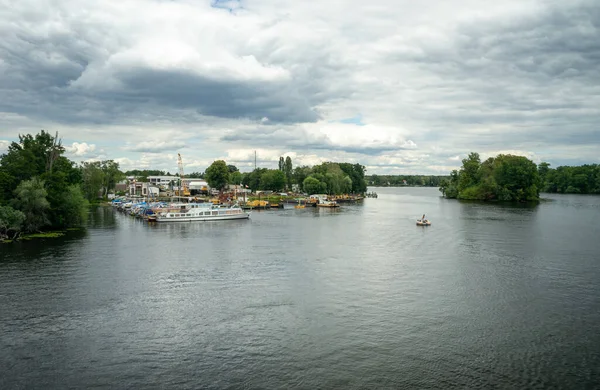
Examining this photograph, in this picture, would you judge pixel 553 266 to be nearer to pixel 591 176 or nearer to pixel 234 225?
pixel 234 225

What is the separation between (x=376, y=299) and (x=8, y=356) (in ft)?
64.0

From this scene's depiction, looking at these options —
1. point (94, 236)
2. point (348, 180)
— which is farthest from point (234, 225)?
point (348, 180)

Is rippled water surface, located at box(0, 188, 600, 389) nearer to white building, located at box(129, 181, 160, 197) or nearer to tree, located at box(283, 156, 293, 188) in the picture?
white building, located at box(129, 181, 160, 197)

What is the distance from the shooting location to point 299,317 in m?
24.2

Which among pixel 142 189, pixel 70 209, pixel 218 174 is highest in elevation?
pixel 218 174

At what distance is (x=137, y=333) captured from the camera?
2188 cm

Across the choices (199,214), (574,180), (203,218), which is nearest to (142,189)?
(199,214)

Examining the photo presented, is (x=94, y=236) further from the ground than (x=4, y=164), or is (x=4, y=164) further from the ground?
(x=4, y=164)

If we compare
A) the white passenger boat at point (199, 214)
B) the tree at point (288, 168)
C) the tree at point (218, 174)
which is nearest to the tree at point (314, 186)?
the tree at point (218, 174)

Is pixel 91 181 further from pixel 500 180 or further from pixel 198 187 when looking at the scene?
pixel 500 180

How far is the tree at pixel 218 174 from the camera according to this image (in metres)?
141

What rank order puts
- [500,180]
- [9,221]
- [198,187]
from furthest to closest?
1. [198,187]
2. [500,180]
3. [9,221]

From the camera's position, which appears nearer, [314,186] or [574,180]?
[314,186]

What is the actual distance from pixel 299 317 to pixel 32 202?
41.9 meters
